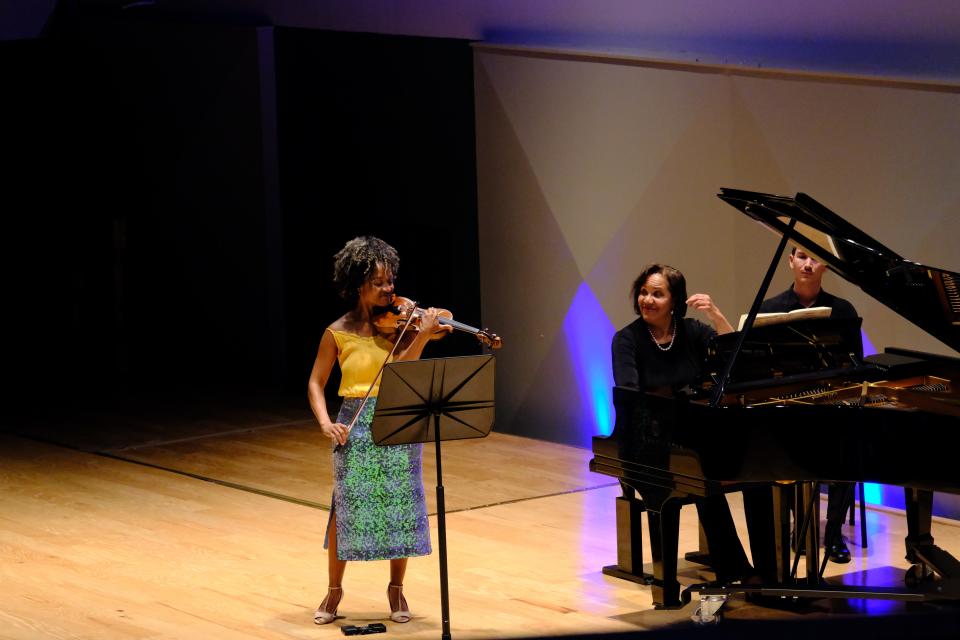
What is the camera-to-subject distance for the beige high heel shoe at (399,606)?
4.48m

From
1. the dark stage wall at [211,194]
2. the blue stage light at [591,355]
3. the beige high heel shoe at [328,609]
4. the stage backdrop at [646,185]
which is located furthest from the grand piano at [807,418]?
the dark stage wall at [211,194]

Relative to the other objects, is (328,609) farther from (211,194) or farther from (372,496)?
(211,194)

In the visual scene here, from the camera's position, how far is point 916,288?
410cm

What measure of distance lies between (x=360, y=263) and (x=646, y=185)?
10.8ft

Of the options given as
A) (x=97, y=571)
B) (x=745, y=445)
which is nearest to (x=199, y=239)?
(x=97, y=571)

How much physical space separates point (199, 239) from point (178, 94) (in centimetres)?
113

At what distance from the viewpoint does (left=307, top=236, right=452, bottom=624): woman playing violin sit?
4.29m

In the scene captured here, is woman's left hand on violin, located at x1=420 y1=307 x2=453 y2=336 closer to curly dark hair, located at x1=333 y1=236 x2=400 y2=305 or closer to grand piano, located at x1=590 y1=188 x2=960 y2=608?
curly dark hair, located at x1=333 y1=236 x2=400 y2=305

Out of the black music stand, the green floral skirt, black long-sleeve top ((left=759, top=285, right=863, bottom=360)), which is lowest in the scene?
the green floral skirt

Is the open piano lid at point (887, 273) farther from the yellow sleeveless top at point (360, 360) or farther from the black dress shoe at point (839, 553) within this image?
the black dress shoe at point (839, 553)

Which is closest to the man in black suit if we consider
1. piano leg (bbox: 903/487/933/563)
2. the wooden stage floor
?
the wooden stage floor

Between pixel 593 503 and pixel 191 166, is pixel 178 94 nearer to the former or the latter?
pixel 191 166

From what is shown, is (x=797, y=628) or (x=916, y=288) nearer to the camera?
(x=797, y=628)

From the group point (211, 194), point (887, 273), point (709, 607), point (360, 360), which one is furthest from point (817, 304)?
point (211, 194)
